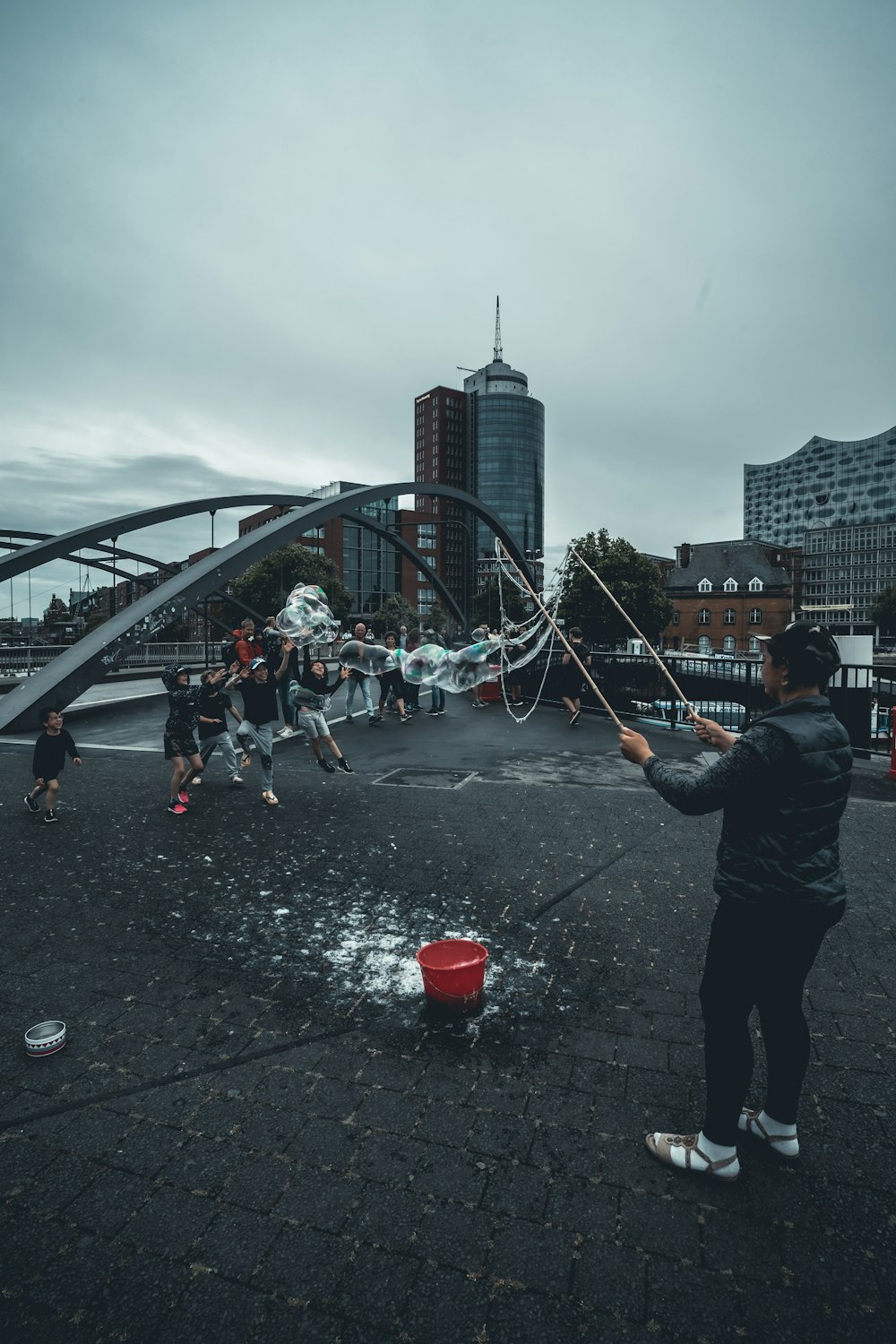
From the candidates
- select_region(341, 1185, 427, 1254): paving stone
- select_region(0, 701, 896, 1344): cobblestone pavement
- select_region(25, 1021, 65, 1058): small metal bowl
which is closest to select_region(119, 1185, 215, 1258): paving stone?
select_region(0, 701, 896, 1344): cobblestone pavement

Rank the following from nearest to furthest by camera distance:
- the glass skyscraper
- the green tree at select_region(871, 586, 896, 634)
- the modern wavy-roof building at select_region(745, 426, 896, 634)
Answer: the green tree at select_region(871, 586, 896, 634) → the modern wavy-roof building at select_region(745, 426, 896, 634) → the glass skyscraper

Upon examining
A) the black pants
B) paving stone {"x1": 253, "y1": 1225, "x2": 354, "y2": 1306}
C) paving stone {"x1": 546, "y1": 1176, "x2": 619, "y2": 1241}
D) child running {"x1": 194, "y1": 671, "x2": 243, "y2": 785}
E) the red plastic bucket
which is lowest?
paving stone {"x1": 253, "y1": 1225, "x2": 354, "y2": 1306}

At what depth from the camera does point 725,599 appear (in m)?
96.8

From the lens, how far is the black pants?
2.98m

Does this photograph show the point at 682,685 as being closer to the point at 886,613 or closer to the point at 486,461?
the point at 886,613

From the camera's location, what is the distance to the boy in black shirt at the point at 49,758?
29.3 feet

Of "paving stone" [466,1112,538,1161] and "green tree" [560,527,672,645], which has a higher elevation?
"green tree" [560,527,672,645]

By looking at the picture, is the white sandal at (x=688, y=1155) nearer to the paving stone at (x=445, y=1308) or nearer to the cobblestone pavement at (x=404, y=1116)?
the cobblestone pavement at (x=404, y=1116)

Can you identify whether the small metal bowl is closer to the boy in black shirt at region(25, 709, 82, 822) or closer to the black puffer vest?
the black puffer vest

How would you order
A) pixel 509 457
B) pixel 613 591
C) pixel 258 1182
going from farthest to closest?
1. pixel 509 457
2. pixel 613 591
3. pixel 258 1182

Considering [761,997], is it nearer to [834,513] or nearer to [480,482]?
[480,482]

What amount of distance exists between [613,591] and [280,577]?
3355 cm

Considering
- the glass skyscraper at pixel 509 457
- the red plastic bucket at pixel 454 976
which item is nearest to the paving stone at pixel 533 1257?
the red plastic bucket at pixel 454 976

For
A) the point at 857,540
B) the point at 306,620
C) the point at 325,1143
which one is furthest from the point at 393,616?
the point at 857,540
